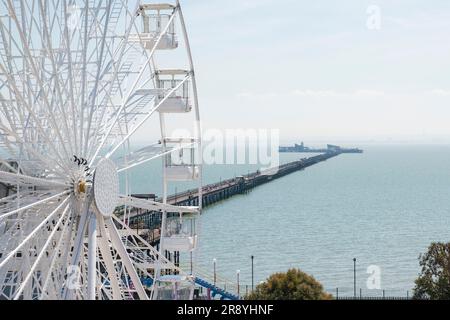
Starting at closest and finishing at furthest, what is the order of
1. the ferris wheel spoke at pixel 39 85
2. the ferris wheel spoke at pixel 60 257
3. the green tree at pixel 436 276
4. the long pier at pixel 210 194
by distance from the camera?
the ferris wheel spoke at pixel 39 85 → the ferris wheel spoke at pixel 60 257 → the green tree at pixel 436 276 → the long pier at pixel 210 194

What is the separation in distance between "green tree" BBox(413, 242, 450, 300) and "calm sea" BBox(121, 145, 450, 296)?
31.2ft

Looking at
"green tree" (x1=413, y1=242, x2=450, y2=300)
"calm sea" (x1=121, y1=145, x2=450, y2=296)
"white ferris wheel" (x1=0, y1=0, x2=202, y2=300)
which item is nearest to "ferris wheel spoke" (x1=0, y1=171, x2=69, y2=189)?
"white ferris wheel" (x1=0, y1=0, x2=202, y2=300)

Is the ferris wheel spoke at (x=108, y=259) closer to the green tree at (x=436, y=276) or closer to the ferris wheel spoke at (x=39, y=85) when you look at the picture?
the ferris wheel spoke at (x=39, y=85)

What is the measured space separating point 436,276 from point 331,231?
3674 centimetres

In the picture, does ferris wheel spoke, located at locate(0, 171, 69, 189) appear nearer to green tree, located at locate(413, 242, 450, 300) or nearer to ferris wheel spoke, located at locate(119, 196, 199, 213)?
ferris wheel spoke, located at locate(119, 196, 199, 213)

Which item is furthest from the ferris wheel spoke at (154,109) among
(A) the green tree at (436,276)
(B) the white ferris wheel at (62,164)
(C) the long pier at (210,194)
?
(C) the long pier at (210,194)

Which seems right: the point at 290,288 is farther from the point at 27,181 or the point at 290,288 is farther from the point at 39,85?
the point at 27,181

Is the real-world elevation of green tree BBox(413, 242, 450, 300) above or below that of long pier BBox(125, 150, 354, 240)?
below

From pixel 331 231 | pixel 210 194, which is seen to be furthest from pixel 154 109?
pixel 210 194

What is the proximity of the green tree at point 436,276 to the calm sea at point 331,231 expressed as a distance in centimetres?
951

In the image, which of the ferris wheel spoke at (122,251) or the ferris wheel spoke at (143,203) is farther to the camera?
the ferris wheel spoke at (143,203)

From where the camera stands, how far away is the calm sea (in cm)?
4681

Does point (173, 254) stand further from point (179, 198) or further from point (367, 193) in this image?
point (367, 193)

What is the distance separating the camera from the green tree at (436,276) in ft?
90.6
